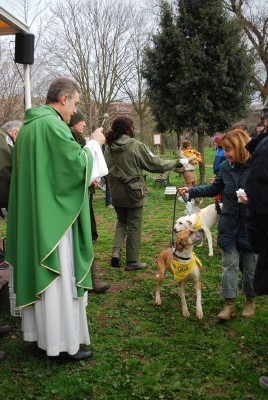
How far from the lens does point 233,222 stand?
13.2 feet

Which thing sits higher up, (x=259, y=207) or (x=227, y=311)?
(x=259, y=207)

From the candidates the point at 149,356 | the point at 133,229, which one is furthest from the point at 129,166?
the point at 149,356

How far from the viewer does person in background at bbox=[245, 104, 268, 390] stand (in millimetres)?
2586

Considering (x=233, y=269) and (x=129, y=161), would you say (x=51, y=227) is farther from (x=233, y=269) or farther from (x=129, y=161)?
(x=129, y=161)

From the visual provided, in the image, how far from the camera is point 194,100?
1373 cm

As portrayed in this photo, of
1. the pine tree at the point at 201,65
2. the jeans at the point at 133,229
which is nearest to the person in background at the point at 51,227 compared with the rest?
the jeans at the point at 133,229

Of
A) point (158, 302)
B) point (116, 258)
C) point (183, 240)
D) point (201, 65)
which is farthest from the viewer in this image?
point (201, 65)

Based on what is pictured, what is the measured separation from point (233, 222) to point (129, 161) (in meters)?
2.14

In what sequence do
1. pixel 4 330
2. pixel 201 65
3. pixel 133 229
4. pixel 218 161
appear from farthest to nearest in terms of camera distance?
1. pixel 201 65
2. pixel 218 161
3. pixel 133 229
4. pixel 4 330

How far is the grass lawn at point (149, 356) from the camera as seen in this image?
3102 mm

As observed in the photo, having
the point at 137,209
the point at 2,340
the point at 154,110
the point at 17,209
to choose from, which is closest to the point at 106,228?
the point at 137,209

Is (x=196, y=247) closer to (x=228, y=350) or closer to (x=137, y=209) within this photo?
(x=137, y=209)

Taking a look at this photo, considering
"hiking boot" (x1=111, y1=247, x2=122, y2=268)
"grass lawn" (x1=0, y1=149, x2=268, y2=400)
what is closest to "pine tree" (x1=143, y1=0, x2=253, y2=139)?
"hiking boot" (x1=111, y1=247, x2=122, y2=268)

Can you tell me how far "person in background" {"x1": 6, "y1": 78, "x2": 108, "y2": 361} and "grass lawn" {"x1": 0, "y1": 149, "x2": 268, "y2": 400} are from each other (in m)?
0.27
